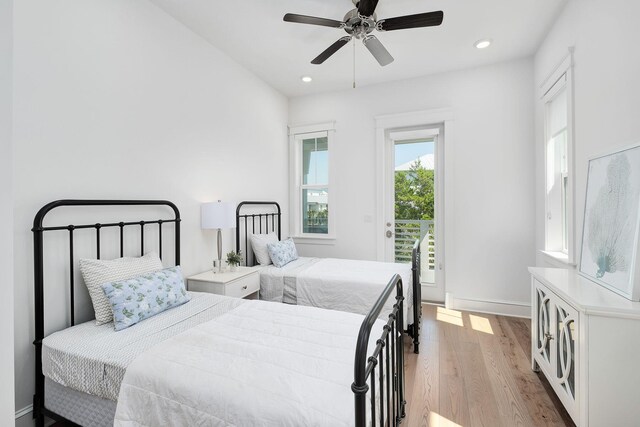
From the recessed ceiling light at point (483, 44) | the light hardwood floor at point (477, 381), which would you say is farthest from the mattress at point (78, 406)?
the recessed ceiling light at point (483, 44)

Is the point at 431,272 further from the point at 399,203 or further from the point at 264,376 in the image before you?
the point at 264,376

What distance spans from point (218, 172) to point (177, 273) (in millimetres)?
1300

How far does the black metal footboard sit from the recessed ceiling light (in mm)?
2691

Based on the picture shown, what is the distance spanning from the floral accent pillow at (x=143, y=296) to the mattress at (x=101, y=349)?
0.05m

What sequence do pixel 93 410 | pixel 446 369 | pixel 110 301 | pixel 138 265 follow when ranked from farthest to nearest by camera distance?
pixel 446 369
pixel 138 265
pixel 110 301
pixel 93 410

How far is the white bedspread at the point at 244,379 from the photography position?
3.39 ft

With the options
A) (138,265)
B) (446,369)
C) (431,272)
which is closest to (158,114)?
(138,265)

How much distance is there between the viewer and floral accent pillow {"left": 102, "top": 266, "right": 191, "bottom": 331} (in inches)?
65.1

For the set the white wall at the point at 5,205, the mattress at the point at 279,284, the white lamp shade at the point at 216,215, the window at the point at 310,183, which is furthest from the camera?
the window at the point at 310,183

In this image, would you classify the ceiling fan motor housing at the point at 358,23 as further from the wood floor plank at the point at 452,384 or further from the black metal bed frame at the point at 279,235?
the wood floor plank at the point at 452,384

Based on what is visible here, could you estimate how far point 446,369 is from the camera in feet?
7.63

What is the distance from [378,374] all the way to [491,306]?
2.77 metres

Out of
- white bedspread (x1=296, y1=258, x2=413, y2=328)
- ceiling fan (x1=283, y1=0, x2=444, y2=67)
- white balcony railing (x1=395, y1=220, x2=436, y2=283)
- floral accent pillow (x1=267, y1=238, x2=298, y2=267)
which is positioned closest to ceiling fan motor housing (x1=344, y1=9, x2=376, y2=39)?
ceiling fan (x1=283, y1=0, x2=444, y2=67)

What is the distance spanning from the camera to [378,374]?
4.45 feet
